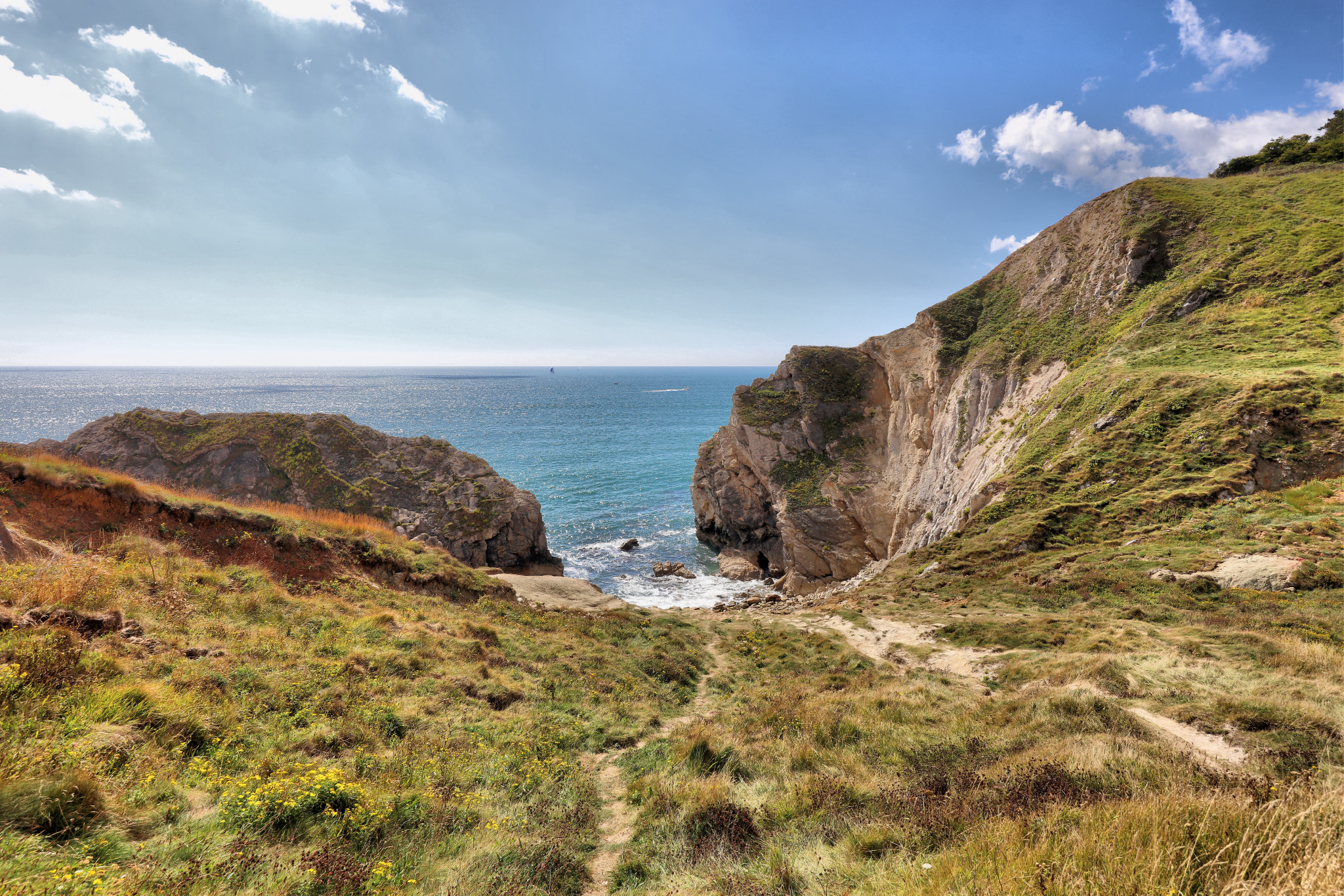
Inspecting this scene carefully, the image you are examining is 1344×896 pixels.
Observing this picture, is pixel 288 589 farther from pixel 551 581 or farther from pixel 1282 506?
pixel 1282 506

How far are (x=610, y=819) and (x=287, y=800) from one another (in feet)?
13.5

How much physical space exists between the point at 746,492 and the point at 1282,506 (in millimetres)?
35842

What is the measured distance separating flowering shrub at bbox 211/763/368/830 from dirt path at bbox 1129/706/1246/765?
36.4 feet

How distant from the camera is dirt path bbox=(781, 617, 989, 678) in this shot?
13867 millimetres

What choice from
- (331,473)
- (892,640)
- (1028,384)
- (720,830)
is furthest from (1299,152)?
(331,473)

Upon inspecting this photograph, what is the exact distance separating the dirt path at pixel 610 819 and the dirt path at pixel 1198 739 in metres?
8.23

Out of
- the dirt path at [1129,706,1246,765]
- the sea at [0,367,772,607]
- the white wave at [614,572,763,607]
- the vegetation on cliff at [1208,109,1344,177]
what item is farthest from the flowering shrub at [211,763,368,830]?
the vegetation on cliff at [1208,109,1344,177]

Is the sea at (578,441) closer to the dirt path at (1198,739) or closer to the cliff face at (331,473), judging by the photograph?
the cliff face at (331,473)

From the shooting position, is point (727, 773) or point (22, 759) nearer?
point (22, 759)

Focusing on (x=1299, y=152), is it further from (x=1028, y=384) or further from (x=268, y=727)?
(x=268, y=727)

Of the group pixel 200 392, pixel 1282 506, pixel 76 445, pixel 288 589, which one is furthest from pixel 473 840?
pixel 200 392

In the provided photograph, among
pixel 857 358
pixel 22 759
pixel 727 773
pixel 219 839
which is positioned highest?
pixel 857 358

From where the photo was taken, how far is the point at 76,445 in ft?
132

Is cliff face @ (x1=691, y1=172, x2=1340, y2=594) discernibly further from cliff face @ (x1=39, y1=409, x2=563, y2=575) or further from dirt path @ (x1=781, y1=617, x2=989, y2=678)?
cliff face @ (x1=39, y1=409, x2=563, y2=575)
